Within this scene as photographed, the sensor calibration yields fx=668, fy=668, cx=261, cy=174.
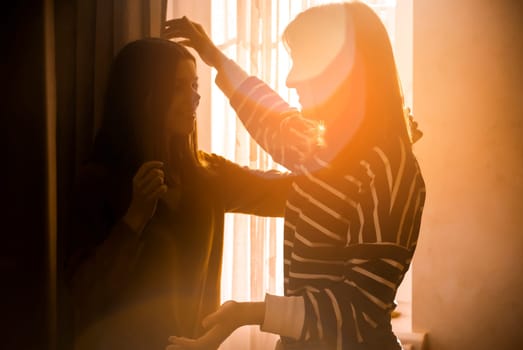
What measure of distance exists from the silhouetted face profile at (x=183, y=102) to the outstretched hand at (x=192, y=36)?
11cm

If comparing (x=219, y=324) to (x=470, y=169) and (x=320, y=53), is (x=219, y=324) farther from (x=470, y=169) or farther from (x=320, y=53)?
(x=470, y=169)

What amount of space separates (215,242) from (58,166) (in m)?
0.33

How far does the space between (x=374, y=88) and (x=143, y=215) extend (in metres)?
0.43

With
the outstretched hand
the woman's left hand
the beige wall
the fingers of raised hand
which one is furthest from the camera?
the beige wall

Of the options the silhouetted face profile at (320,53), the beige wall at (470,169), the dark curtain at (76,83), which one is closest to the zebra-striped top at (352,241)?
the silhouetted face profile at (320,53)

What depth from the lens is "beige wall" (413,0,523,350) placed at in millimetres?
1627

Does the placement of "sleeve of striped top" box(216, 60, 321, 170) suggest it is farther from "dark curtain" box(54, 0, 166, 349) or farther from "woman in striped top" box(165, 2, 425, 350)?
"dark curtain" box(54, 0, 166, 349)

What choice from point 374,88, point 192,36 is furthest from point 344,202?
point 192,36

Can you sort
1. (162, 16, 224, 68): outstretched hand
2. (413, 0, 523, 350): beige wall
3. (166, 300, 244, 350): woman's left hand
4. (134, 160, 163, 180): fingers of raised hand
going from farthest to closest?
(413, 0, 523, 350): beige wall < (162, 16, 224, 68): outstretched hand < (134, 160, 163, 180): fingers of raised hand < (166, 300, 244, 350): woman's left hand

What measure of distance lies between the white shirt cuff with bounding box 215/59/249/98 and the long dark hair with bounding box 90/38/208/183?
134mm

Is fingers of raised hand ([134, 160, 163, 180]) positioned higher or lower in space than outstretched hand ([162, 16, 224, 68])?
lower

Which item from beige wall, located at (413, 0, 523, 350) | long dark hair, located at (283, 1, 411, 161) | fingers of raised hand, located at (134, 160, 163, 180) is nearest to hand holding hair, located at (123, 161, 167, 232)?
fingers of raised hand, located at (134, 160, 163, 180)

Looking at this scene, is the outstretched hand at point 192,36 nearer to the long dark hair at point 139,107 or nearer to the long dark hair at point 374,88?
the long dark hair at point 139,107

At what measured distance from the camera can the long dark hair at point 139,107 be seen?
3.74 feet
